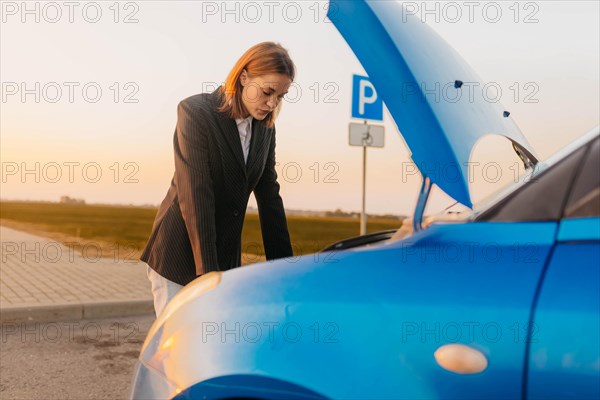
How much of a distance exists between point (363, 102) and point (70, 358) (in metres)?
5.29

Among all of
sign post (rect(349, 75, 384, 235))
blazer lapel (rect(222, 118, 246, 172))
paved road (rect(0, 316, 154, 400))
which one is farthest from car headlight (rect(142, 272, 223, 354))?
sign post (rect(349, 75, 384, 235))

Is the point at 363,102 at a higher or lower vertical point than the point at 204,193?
higher

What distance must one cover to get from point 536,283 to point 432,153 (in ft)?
1.39

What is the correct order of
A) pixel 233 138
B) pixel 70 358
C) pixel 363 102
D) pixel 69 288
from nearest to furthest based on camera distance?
pixel 233 138
pixel 70 358
pixel 69 288
pixel 363 102

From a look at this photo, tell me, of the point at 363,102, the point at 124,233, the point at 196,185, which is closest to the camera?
the point at 196,185

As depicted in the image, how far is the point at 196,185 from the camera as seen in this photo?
2539 millimetres

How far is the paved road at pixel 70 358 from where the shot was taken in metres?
4.08

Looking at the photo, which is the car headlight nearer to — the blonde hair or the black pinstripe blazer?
the black pinstripe blazer

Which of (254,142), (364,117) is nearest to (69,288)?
(364,117)

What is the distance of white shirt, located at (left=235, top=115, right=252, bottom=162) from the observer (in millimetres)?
2709

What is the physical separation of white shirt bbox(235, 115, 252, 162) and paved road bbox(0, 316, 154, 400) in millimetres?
2115

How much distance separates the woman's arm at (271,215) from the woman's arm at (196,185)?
44 centimetres

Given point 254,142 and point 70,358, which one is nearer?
point 254,142

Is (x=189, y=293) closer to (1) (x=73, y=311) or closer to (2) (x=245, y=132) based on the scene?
(2) (x=245, y=132)
